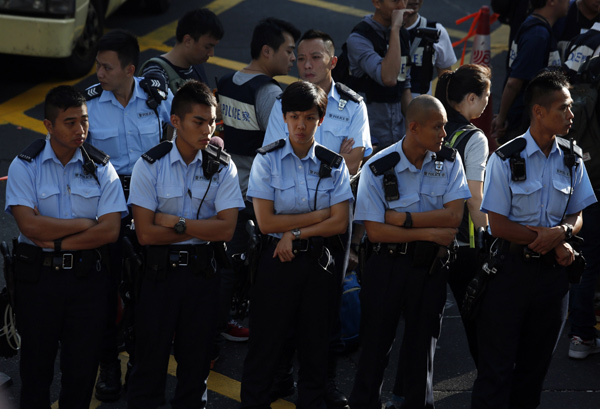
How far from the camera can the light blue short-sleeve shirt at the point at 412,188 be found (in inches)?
191

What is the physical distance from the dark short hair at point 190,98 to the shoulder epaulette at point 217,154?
0.25 meters

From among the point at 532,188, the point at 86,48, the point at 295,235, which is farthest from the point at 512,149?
the point at 86,48

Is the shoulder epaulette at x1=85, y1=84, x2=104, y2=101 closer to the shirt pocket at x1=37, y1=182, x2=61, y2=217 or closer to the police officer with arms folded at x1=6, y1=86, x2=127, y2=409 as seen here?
the police officer with arms folded at x1=6, y1=86, x2=127, y2=409

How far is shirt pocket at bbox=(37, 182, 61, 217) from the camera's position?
184 inches

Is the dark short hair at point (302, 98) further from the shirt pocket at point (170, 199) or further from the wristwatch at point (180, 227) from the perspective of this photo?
the wristwatch at point (180, 227)

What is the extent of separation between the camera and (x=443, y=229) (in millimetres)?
4848

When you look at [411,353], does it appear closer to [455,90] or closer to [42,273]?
[455,90]

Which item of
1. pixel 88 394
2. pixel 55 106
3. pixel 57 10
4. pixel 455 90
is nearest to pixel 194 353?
pixel 88 394

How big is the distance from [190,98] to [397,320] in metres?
1.78

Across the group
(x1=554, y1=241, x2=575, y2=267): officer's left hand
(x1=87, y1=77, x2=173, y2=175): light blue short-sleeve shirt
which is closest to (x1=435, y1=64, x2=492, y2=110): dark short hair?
(x1=554, y1=241, x2=575, y2=267): officer's left hand

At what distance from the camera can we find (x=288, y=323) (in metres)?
4.99

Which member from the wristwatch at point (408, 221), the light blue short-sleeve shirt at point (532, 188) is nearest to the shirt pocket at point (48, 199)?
the wristwatch at point (408, 221)

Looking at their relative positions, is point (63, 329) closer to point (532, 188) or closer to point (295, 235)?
point (295, 235)

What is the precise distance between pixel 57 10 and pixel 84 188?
Result: 4.98 m
